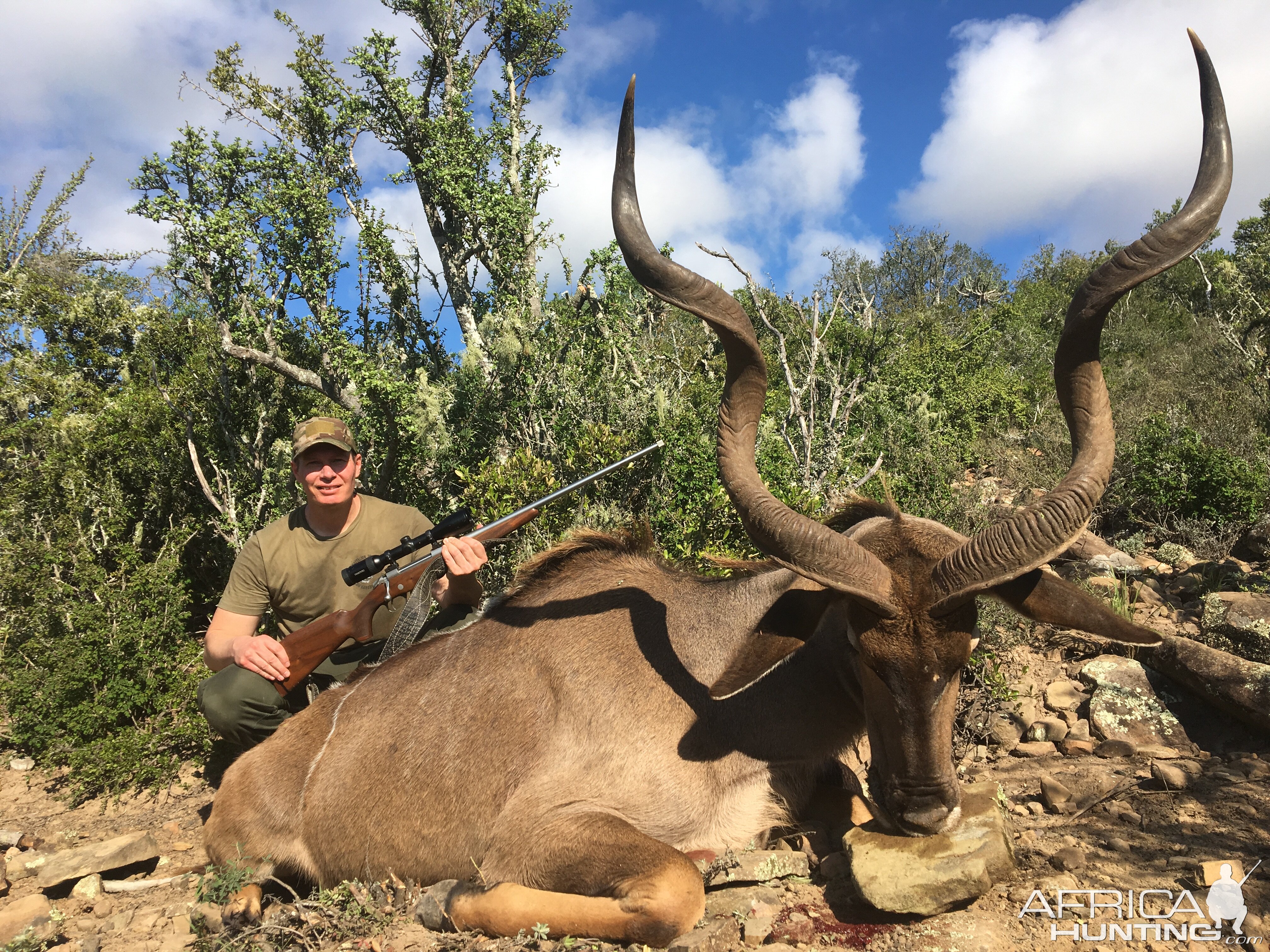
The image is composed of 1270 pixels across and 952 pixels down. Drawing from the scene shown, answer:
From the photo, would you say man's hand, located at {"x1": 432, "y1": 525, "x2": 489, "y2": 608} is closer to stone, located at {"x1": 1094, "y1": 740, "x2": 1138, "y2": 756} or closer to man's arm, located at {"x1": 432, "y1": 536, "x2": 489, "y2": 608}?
man's arm, located at {"x1": 432, "y1": 536, "x2": 489, "y2": 608}

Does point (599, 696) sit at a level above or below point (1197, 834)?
above

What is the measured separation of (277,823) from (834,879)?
3284 millimetres

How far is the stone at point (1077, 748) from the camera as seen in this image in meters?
4.89

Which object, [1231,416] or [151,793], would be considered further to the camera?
[1231,416]

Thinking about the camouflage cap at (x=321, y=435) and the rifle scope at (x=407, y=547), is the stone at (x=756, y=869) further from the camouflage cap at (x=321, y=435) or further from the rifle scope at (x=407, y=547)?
the camouflage cap at (x=321, y=435)

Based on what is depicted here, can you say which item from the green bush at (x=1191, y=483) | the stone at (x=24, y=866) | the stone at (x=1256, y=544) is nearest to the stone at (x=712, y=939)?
the stone at (x=24, y=866)

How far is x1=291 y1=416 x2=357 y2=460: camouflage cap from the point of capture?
18.8ft

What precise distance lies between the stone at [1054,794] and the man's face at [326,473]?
16.4 feet

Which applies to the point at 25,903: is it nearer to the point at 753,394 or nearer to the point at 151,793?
the point at 151,793

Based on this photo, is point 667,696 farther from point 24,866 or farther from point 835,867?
point 24,866

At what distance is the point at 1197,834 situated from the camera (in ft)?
12.4

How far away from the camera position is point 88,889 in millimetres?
4969

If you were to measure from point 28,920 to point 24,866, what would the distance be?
1.07 m

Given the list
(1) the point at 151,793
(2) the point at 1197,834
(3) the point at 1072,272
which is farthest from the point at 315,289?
(3) the point at 1072,272
